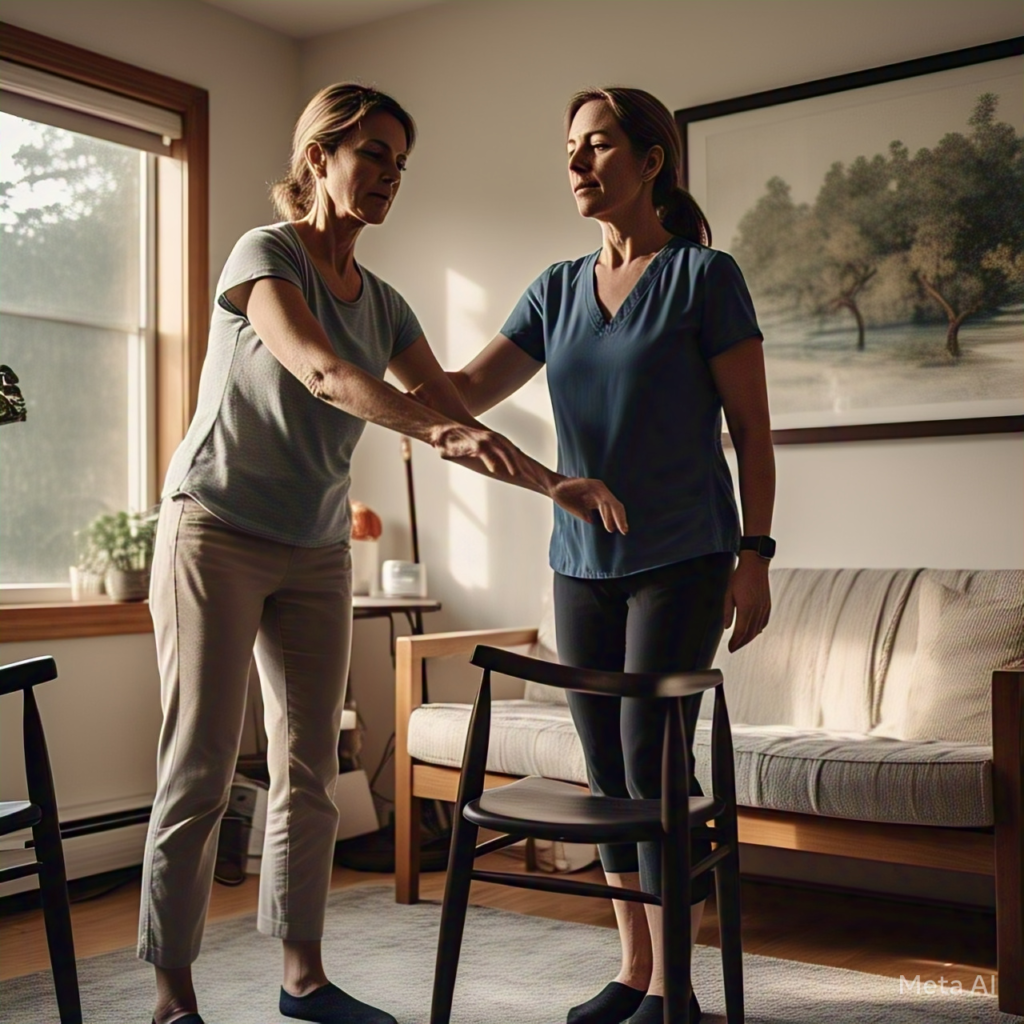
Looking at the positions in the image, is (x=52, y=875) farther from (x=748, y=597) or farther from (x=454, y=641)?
(x=454, y=641)

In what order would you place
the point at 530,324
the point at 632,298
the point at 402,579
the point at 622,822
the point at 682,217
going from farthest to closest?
the point at 402,579
the point at 530,324
the point at 682,217
the point at 632,298
the point at 622,822

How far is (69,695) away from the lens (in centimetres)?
354

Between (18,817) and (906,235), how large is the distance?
8.32ft

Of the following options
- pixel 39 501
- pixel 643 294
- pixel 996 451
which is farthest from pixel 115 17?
pixel 996 451

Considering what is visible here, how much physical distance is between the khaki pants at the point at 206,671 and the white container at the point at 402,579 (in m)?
1.74

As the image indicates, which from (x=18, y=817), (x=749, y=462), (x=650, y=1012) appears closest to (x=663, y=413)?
(x=749, y=462)

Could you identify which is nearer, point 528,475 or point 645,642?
point 528,475

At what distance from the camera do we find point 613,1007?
2182mm

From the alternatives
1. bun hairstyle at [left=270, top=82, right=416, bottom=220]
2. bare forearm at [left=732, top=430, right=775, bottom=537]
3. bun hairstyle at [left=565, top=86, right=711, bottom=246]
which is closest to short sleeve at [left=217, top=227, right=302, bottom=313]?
bun hairstyle at [left=270, top=82, right=416, bottom=220]

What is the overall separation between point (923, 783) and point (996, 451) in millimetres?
1027

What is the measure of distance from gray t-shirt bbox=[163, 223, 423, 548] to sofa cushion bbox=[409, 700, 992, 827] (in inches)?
43.6

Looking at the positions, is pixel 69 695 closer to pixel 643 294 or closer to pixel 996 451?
pixel 643 294

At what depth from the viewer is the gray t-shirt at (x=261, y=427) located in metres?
2.05

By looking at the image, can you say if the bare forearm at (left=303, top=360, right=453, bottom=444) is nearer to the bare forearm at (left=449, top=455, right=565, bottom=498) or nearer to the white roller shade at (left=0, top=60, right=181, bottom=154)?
the bare forearm at (left=449, top=455, right=565, bottom=498)
